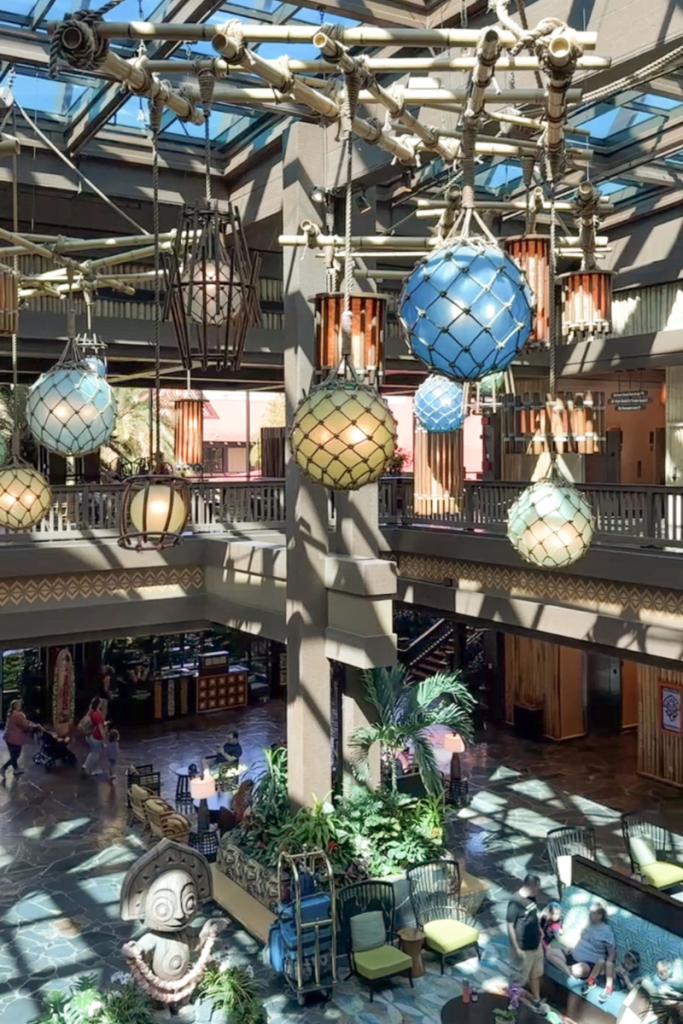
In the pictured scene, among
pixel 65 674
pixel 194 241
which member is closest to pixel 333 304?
pixel 194 241

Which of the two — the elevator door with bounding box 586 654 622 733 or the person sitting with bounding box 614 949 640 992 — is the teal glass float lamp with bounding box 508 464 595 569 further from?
the elevator door with bounding box 586 654 622 733

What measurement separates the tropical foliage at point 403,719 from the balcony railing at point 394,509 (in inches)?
83.7

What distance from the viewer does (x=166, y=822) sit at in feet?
41.3

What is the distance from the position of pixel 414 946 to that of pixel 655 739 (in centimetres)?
800

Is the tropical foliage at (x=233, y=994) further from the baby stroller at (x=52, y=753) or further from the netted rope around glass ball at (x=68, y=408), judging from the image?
the baby stroller at (x=52, y=753)

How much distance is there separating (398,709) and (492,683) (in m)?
8.57

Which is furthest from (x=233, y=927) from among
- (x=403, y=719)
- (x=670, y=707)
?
(x=670, y=707)

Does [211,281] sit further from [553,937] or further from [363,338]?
[553,937]

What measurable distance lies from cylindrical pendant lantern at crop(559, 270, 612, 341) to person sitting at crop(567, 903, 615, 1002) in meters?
5.39

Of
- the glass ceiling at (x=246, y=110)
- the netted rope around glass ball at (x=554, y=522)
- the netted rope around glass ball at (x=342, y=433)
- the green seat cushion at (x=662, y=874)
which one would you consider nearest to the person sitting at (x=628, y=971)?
the green seat cushion at (x=662, y=874)

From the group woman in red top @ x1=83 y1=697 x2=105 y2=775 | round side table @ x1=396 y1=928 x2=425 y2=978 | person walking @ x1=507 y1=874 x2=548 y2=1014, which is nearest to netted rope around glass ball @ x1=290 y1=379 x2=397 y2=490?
person walking @ x1=507 y1=874 x2=548 y2=1014

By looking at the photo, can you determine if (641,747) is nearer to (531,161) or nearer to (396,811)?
(396,811)

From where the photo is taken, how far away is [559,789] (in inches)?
600

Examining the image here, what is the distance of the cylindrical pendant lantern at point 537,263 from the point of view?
564 centimetres
